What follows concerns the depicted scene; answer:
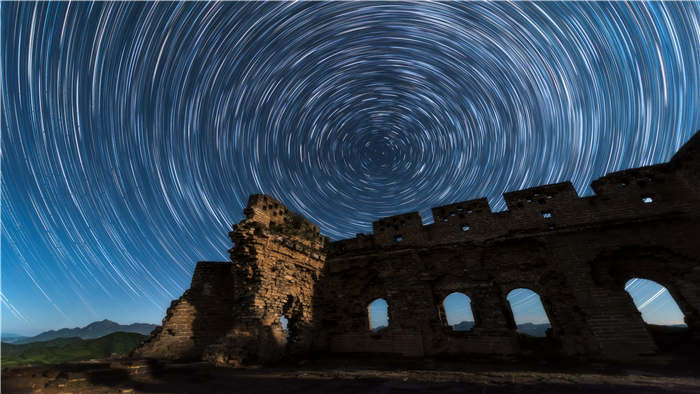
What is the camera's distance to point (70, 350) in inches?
857

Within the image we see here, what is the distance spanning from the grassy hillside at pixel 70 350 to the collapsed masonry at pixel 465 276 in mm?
18589

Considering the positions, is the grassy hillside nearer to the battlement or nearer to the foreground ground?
the foreground ground

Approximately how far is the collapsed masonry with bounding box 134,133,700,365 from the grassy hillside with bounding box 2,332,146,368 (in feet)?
61.0

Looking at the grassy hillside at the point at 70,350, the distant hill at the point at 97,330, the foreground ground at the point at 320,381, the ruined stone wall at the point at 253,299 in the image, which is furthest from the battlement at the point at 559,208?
the distant hill at the point at 97,330

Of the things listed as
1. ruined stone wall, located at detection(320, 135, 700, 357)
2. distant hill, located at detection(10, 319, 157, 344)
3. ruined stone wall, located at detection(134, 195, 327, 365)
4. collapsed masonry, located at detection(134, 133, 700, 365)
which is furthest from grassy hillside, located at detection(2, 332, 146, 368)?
distant hill, located at detection(10, 319, 157, 344)

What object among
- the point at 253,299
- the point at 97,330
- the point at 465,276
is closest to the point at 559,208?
the point at 465,276

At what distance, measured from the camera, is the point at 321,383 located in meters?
5.94

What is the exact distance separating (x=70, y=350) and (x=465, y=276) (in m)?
33.9

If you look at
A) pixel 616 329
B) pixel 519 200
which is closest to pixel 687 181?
pixel 519 200

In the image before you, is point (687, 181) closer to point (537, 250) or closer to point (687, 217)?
point (687, 217)

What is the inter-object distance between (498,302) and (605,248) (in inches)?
201

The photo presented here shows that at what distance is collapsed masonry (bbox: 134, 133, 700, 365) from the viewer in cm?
951

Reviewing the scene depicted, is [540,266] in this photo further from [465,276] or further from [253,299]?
[253,299]

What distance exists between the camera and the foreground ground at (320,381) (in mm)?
5113
